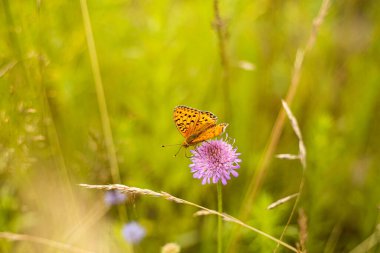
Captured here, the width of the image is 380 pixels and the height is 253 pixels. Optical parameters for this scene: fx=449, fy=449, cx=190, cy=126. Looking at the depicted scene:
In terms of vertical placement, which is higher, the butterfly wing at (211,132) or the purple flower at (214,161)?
the butterfly wing at (211,132)

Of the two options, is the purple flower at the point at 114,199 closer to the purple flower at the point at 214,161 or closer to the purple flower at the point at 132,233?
the purple flower at the point at 132,233

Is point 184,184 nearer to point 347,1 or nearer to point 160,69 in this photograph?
point 160,69

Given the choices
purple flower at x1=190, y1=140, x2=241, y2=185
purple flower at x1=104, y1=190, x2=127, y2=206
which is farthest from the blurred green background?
purple flower at x1=190, y1=140, x2=241, y2=185

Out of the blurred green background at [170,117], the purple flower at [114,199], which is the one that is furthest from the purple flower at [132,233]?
the purple flower at [114,199]

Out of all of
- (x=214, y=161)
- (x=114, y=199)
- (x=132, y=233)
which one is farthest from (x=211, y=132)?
(x=114, y=199)

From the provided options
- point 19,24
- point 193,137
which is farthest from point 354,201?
point 19,24
